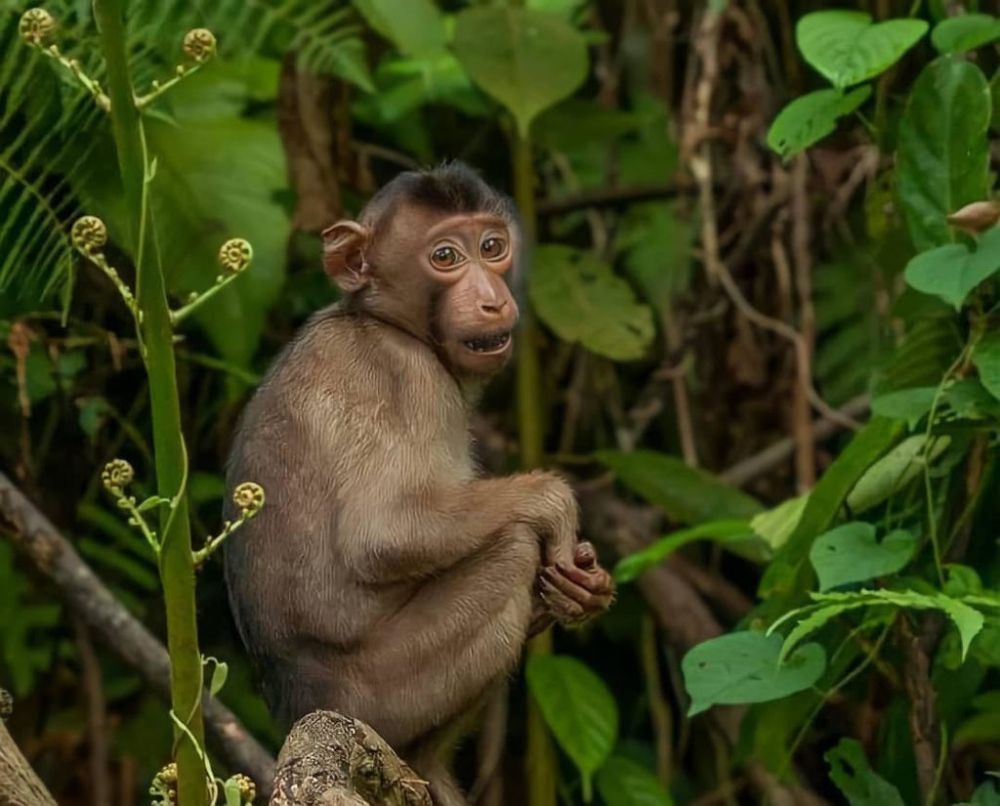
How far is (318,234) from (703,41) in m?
1.38

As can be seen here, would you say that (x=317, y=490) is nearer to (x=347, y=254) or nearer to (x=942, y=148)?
(x=347, y=254)

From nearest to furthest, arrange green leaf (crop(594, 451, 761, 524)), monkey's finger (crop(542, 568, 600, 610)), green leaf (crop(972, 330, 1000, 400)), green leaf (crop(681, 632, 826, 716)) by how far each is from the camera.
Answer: monkey's finger (crop(542, 568, 600, 610)), green leaf (crop(681, 632, 826, 716)), green leaf (crop(972, 330, 1000, 400)), green leaf (crop(594, 451, 761, 524))

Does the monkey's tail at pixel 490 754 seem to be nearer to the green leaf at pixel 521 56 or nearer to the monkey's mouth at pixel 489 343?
the green leaf at pixel 521 56

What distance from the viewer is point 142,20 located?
16.3 ft

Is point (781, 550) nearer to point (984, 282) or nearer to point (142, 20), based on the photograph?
point (984, 282)

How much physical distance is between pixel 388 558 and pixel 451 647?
0.21 m

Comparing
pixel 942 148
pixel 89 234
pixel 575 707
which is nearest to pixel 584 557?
pixel 942 148

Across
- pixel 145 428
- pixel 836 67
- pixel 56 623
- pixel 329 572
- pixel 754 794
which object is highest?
pixel 836 67

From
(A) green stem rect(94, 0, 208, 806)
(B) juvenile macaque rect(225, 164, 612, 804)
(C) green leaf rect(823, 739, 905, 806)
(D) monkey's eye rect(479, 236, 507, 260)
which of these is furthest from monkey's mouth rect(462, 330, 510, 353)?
(A) green stem rect(94, 0, 208, 806)

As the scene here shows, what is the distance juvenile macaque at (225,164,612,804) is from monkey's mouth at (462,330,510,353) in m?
0.12

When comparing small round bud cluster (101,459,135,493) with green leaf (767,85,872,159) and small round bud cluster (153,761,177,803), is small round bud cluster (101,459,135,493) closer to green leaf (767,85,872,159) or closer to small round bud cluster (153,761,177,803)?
small round bud cluster (153,761,177,803)

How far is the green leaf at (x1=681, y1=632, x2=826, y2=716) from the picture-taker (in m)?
3.93

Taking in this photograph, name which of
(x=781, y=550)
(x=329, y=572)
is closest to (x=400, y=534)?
(x=329, y=572)

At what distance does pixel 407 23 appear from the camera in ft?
18.6
